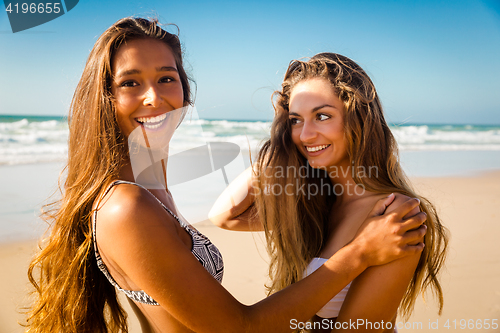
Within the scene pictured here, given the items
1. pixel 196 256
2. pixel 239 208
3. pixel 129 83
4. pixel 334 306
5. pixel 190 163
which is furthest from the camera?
pixel 190 163

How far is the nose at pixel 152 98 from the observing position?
6.19ft

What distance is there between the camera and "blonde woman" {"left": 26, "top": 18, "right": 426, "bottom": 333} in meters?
1.53

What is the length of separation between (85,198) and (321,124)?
1587mm

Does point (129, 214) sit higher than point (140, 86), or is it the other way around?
point (140, 86)

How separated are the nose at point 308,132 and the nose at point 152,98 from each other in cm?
106

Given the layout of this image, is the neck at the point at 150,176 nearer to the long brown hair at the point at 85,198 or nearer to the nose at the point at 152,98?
the long brown hair at the point at 85,198

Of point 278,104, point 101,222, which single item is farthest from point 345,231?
point 101,222

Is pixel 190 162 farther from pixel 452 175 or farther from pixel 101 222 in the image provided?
pixel 101 222

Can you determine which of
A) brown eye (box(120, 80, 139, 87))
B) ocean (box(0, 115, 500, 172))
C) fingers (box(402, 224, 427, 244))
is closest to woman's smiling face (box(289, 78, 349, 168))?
fingers (box(402, 224, 427, 244))

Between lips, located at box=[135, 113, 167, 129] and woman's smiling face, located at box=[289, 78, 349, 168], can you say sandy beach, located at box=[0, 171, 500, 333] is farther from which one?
lips, located at box=[135, 113, 167, 129]

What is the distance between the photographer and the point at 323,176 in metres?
2.83

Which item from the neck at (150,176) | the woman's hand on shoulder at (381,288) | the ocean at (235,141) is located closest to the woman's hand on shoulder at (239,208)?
the neck at (150,176)

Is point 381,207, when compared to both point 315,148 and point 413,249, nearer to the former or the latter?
point 413,249

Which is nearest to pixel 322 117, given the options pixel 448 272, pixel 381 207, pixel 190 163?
pixel 381 207
